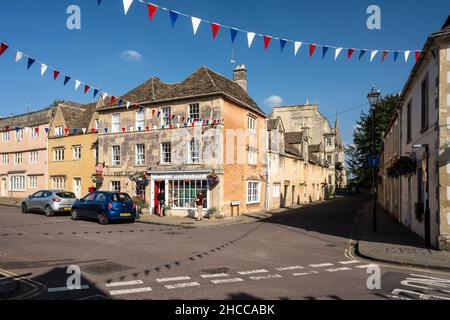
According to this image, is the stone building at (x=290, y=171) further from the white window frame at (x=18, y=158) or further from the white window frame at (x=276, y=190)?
the white window frame at (x=18, y=158)

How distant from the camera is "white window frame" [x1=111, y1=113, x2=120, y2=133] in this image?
27266 millimetres

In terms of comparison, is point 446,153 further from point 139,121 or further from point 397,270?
point 139,121

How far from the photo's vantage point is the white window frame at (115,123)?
2727cm

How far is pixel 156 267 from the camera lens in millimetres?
8938

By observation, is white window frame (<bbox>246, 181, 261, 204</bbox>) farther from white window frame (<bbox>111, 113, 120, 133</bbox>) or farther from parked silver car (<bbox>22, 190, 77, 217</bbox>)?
parked silver car (<bbox>22, 190, 77, 217</bbox>)

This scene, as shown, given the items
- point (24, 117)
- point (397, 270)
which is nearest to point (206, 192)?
point (397, 270)

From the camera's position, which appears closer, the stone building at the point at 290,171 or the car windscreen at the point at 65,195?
the car windscreen at the point at 65,195

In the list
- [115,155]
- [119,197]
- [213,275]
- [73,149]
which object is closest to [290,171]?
[115,155]

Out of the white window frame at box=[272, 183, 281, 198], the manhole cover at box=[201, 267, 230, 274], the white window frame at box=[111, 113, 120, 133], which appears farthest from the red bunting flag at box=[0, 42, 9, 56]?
the white window frame at box=[272, 183, 281, 198]

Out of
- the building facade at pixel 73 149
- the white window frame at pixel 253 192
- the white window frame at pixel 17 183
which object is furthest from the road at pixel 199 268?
the white window frame at pixel 17 183

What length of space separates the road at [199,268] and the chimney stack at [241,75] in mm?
17153

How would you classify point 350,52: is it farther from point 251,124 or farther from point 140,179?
point 140,179

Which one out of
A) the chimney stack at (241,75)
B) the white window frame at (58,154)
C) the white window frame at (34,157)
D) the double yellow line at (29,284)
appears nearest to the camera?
the double yellow line at (29,284)

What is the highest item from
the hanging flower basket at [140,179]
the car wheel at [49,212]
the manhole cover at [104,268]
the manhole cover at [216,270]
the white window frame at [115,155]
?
the white window frame at [115,155]
